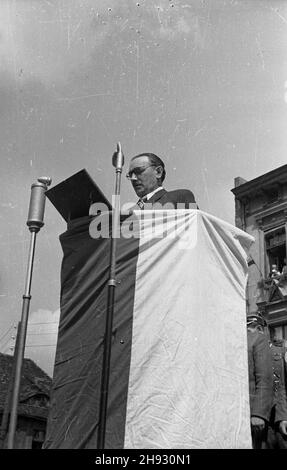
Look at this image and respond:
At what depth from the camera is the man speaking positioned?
399 cm

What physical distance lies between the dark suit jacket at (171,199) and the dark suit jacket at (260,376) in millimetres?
1091

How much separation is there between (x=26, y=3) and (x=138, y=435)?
3.45 m

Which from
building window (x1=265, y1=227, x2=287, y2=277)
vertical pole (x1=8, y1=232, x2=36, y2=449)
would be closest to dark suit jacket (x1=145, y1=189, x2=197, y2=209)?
vertical pole (x1=8, y1=232, x2=36, y2=449)

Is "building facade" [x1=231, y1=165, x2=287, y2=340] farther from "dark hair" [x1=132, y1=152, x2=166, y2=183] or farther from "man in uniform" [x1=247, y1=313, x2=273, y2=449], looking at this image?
"dark hair" [x1=132, y1=152, x2=166, y2=183]

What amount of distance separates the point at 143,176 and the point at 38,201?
731 millimetres

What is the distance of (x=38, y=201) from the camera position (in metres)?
3.99

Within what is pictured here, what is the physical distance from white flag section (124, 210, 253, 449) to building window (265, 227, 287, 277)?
13.4 meters

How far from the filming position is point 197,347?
3252mm

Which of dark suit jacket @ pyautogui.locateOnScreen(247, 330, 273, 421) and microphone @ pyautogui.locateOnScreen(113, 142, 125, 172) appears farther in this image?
dark suit jacket @ pyautogui.locateOnScreen(247, 330, 273, 421)

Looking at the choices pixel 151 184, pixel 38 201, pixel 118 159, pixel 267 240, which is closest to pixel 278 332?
pixel 267 240

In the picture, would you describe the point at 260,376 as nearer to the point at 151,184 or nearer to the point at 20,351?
the point at 151,184

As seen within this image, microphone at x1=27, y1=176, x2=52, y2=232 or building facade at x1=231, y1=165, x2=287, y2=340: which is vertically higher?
building facade at x1=231, y1=165, x2=287, y2=340
